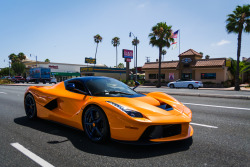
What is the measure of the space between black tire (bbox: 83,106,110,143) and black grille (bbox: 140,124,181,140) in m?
0.70

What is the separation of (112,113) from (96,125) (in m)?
0.52

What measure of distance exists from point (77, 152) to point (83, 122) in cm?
71

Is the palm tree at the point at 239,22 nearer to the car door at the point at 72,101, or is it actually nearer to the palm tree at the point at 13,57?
the car door at the point at 72,101

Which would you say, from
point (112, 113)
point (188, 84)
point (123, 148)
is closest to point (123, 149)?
point (123, 148)

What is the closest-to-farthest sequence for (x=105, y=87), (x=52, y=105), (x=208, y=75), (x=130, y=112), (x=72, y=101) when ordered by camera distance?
(x=130, y=112) < (x=72, y=101) < (x=105, y=87) < (x=52, y=105) < (x=208, y=75)

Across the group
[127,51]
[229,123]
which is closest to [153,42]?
[127,51]

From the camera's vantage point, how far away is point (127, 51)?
4547 cm

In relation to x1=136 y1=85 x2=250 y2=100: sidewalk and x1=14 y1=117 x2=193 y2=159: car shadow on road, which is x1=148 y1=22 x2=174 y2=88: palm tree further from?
x1=14 y1=117 x2=193 y2=159: car shadow on road

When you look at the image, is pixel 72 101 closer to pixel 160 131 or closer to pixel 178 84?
pixel 160 131

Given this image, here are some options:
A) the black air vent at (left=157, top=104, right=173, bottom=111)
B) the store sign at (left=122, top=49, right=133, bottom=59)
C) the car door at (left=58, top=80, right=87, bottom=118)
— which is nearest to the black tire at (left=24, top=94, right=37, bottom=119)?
the car door at (left=58, top=80, right=87, bottom=118)

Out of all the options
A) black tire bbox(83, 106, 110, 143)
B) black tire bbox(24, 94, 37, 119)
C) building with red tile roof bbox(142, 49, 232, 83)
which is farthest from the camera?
building with red tile roof bbox(142, 49, 232, 83)

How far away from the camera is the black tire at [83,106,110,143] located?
11.3 feet

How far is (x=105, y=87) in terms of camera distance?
4.38 meters

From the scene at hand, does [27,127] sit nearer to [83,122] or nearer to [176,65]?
[83,122]
